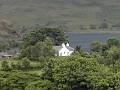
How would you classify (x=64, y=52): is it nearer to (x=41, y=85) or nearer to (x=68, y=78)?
(x=41, y=85)

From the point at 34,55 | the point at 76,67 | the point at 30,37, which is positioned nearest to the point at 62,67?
the point at 76,67

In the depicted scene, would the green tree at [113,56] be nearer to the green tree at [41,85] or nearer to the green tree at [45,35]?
the green tree at [41,85]

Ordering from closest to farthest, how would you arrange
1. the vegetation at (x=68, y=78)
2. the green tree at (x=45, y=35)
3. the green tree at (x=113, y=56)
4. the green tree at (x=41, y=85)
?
the vegetation at (x=68, y=78), the green tree at (x=41, y=85), the green tree at (x=113, y=56), the green tree at (x=45, y=35)

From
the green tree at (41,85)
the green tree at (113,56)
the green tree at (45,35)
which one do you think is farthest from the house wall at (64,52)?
the green tree at (41,85)

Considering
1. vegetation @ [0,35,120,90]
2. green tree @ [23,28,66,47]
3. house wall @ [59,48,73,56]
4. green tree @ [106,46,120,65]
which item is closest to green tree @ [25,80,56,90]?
vegetation @ [0,35,120,90]

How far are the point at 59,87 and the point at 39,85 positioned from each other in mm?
2729

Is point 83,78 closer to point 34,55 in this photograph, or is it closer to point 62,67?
point 62,67

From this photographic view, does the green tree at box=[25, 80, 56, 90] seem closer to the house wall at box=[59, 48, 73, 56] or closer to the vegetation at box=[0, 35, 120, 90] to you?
the vegetation at box=[0, 35, 120, 90]

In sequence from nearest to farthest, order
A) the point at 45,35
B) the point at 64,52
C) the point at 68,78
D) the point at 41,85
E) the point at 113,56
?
the point at 68,78
the point at 41,85
the point at 113,56
the point at 64,52
the point at 45,35

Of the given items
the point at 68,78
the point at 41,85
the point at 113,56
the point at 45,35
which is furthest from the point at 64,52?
the point at 68,78

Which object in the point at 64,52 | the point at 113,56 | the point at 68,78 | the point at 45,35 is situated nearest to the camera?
the point at 68,78

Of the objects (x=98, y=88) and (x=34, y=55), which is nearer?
(x=98, y=88)

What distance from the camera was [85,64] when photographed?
6562cm

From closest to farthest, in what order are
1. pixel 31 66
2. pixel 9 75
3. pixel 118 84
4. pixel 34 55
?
pixel 118 84 < pixel 9 75 < pixel 31 66 < pixel 34 55
